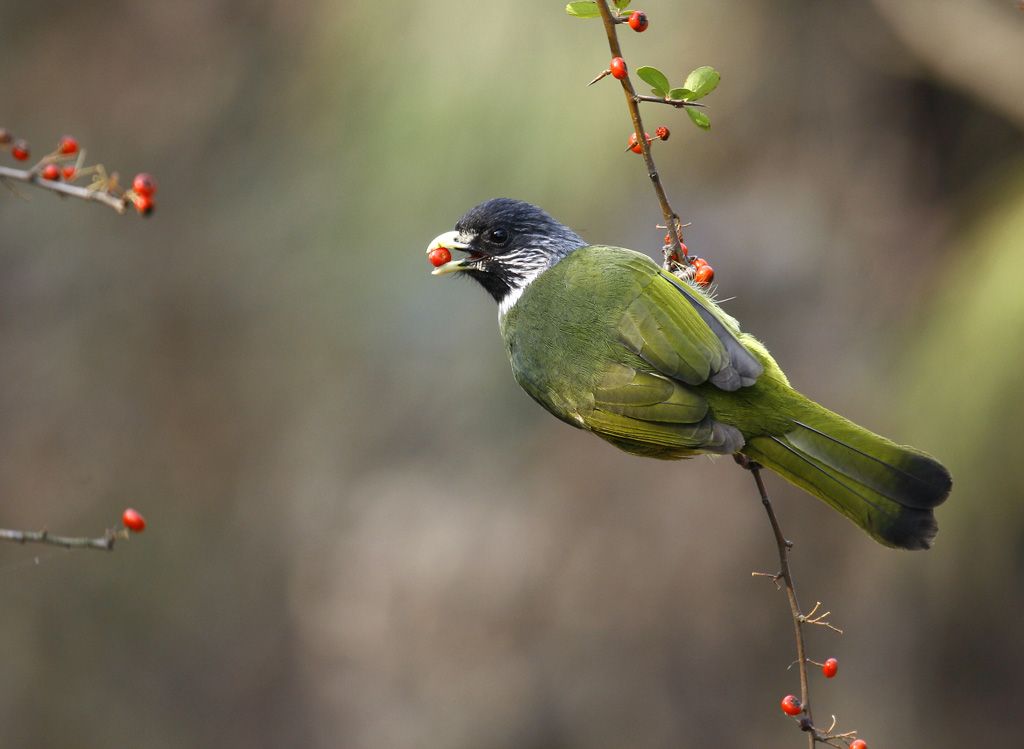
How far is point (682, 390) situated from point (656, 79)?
75 centimetres

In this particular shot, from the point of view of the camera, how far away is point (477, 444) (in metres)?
5.82

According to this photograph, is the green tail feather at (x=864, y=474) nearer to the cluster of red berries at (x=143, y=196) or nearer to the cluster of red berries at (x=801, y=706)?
the cluster of red berries at (x=801, y=706)

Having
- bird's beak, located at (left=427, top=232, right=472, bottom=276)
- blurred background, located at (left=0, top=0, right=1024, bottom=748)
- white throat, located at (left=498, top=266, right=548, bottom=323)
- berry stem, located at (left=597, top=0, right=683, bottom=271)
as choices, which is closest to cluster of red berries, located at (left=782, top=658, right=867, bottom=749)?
berry stem, located at (left=597, top=0, right=683, bottom=271)

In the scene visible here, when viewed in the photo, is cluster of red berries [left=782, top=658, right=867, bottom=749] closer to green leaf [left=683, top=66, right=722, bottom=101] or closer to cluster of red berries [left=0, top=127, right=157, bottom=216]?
green leaf [left=683, top=66, right=722, bottom=101]

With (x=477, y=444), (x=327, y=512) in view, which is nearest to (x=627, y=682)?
(x=477, y=444)

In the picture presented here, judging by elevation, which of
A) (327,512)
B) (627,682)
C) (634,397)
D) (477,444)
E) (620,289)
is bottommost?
(627,682)

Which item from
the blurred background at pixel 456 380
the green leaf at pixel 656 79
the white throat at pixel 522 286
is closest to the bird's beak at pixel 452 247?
the white throat at pixel 522 286

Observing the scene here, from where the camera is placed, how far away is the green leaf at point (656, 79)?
6.24ft

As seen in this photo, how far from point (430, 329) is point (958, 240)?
9.58ft

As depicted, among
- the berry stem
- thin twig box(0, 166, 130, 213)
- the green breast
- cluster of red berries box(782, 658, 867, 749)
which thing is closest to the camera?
thin twig box(0, 166, 130, 213)

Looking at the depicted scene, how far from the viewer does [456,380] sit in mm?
5785

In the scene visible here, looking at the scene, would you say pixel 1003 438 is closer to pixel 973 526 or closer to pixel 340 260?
pixel 973 526

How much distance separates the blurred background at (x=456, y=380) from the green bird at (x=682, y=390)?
1.84 meters

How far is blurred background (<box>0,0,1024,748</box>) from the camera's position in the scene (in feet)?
14.4
